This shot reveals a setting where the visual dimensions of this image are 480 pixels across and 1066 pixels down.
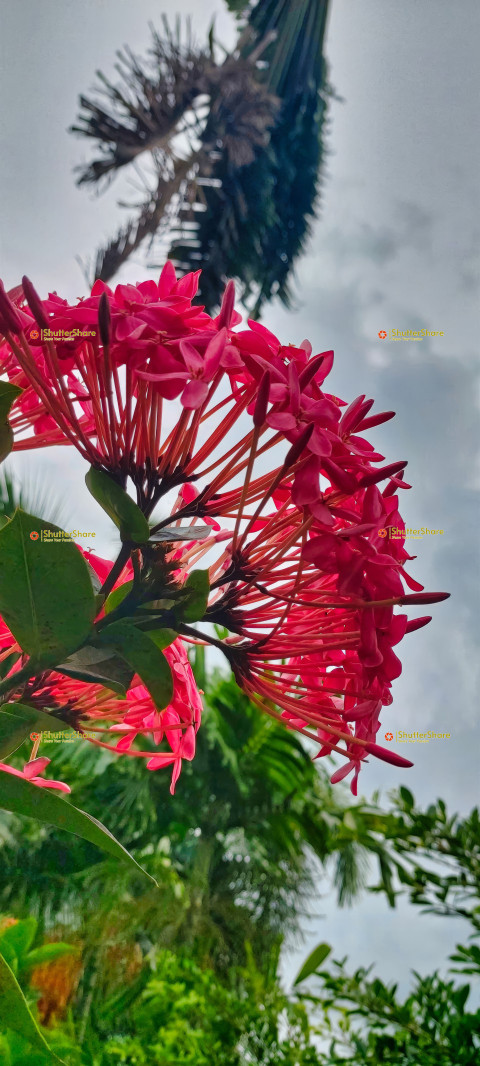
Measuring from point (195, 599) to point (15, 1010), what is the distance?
7cm

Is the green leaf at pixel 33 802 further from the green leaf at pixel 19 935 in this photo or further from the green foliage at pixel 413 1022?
the green foliage at pixel 413 1022

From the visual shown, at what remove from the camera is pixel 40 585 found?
4.8 inches

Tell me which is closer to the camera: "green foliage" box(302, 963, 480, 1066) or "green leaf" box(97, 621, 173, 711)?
"green leaf" box(97, 621, 173, 711)

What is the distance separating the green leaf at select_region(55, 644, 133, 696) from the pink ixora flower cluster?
0.05 feet

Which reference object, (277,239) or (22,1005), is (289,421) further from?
(277,239)

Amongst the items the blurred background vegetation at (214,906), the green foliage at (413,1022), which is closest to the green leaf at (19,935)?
the blurred background vegetation at (214,906)

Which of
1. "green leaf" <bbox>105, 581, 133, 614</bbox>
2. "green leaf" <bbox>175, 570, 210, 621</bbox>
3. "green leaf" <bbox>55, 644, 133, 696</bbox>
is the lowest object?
"green leaf" <bbox>55, 644, 133, 696</bbox>

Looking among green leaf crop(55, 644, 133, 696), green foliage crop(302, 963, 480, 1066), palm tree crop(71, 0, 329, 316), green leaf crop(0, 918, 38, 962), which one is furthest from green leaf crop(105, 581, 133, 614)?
palm tree crop(71, 0, 329, 316)

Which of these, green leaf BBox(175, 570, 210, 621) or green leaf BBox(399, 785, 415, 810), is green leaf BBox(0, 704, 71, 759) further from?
green leaf BBox(399, 785, 415, 810)

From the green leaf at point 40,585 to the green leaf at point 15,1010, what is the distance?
50 mm

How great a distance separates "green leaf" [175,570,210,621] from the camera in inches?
5.2

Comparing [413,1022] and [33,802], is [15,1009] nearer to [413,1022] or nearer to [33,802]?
[33,802]

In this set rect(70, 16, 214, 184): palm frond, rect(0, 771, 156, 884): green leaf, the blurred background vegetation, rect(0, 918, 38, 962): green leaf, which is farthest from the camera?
rect(70, 16, 214, 184): palm frond

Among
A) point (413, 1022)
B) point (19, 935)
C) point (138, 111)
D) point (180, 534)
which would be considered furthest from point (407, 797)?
point (138, 111)
